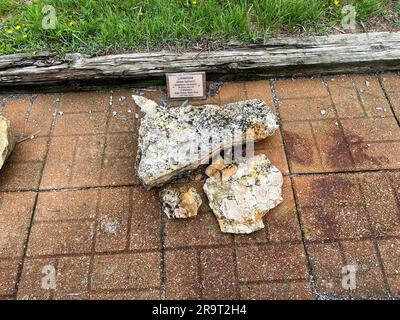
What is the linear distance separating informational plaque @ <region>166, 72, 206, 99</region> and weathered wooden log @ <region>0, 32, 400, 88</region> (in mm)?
56

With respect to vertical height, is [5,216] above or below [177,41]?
below

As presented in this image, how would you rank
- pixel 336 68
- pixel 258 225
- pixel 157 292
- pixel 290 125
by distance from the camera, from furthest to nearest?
pixel 336 68 → pixel 290 125 → pixel 258 225 → pixel 157 292

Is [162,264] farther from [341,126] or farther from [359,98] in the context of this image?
[359,98]

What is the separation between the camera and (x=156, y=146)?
2.37 metres

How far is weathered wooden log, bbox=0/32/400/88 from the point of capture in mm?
2766

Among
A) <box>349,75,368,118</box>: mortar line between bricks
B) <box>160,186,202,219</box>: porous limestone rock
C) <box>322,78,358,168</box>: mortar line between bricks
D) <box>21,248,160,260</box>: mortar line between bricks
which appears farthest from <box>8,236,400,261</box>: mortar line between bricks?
<box>349,75,368,118</box>: mortar line between bricks

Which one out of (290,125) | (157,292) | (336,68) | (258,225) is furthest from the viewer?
(336,68)

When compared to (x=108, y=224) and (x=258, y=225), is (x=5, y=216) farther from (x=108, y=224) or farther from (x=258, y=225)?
(x=258, y=225)

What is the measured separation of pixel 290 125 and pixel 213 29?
0.80 meters

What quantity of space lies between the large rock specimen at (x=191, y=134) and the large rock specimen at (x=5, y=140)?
767 millimetres

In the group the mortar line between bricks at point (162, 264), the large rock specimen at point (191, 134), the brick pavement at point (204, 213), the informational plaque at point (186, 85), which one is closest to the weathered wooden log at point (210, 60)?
the informational plaque at point (186, 85)

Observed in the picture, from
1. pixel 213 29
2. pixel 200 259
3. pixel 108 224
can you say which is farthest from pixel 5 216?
pixel 213 29

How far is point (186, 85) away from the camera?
9.16 feet

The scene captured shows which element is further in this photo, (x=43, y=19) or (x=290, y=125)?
(x=43, y=19)
